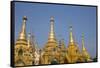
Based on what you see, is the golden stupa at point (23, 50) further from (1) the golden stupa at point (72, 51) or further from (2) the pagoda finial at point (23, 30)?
(1) the golden stupa at point (72, 51)

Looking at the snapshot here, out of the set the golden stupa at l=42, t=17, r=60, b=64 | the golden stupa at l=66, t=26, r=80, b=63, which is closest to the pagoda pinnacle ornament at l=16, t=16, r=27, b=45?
the golden stupa at l=42, t=17, r=60, b=64

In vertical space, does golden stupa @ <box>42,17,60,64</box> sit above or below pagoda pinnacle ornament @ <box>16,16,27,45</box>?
below

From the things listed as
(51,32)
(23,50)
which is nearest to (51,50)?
(51,32)

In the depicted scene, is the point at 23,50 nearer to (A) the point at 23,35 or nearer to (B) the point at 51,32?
(A) the point at 23,35

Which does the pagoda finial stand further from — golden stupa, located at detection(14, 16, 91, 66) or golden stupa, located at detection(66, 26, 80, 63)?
golden stupa, located at detection(66, 26, 80, 63)

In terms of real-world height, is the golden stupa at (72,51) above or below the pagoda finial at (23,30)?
below

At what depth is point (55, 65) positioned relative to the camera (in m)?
2.41

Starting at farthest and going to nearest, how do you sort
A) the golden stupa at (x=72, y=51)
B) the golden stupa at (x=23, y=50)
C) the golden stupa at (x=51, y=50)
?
the golden stupa at (x=72, y=51) < the golden stupa at (x=51, y=50) < the golden stupa at (x=23, y=50)

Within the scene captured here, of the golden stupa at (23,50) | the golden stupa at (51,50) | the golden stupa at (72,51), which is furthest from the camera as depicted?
the golden stupa at (72,51)

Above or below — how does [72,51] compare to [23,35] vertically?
below

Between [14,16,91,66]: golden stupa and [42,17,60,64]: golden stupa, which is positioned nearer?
[14,16,91,66]: golden stupa

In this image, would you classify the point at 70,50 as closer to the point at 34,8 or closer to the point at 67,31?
the point at 67,31

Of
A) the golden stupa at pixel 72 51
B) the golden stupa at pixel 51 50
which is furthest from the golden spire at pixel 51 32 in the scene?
the golden stupa at pixel 72 51

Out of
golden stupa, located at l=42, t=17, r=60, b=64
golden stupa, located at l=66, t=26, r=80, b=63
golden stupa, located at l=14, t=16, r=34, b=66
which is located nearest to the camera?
golden stupa, located at l=14, t=16, r=34, b=66
